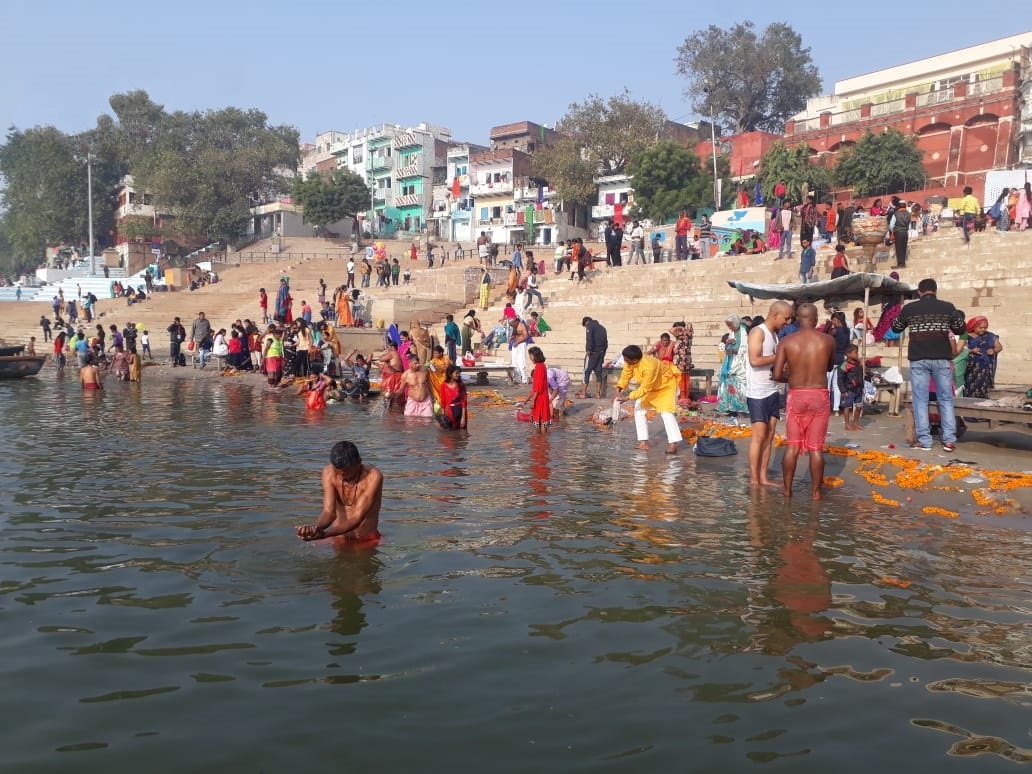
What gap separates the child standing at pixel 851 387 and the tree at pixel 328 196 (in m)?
52.9

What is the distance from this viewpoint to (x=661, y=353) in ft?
39.3

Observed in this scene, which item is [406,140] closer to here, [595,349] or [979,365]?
[595,349]

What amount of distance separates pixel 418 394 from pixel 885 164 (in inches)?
1289

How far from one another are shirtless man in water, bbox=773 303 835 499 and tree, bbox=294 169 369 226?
182 ft

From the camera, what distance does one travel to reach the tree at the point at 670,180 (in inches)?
1716

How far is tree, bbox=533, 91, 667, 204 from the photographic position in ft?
161

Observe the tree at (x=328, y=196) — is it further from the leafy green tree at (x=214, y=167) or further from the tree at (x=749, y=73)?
the tree at (x=749, y=73)

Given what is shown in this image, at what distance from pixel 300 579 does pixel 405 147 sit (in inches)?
2604

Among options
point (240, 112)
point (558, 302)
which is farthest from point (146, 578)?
point (240, 112)

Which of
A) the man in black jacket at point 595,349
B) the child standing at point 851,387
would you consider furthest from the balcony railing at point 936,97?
the child standing at point 851,387

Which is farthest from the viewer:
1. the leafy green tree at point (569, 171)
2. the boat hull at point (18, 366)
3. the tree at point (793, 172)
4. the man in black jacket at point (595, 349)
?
the leafy green tree at point (569, 171)

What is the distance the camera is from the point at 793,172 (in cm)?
3928

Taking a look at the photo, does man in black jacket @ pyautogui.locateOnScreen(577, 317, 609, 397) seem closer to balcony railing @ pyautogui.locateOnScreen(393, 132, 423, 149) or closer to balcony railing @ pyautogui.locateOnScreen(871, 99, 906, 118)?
balcony railing @ pyautogui.locateOnScreen(871, 99, 906, 118)

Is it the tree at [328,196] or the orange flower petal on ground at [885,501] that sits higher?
the tree at [328,196]
